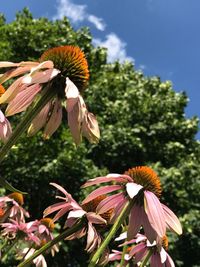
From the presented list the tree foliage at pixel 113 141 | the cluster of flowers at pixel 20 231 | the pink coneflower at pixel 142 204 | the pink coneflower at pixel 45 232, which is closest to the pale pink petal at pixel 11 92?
the pink coneflower at pixel 142 204

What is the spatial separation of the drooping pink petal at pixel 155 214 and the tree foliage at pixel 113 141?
18.5 ft

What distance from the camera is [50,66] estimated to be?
3.70 feet

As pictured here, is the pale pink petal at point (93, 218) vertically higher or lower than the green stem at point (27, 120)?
lower

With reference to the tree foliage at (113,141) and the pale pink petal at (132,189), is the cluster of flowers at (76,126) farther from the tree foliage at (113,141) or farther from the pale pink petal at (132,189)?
the tree foliage at (113,141)

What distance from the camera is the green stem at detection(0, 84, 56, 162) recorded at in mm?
860

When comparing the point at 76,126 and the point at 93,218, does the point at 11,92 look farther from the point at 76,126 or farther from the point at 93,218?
the point at 93,218

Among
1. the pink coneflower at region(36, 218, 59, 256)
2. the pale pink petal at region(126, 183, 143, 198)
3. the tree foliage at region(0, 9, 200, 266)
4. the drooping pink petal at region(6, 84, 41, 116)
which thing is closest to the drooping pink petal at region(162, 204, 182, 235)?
the pale pink petal at region(126, 183, 143, 198)

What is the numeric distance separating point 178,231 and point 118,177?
274 millimetres

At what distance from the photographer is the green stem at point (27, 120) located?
0.86 metres

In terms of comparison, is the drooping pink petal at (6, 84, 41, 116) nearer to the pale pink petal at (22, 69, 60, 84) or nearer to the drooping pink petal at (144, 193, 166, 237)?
the pale pink petal at (22, 69, 60, 84)

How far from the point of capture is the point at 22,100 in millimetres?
1139

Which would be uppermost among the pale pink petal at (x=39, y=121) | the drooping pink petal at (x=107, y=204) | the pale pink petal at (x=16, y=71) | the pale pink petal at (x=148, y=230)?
the pale pink petal at (x=16, y=71)

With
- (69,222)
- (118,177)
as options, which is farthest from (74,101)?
(69,222)

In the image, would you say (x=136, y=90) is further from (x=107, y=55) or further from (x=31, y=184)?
(x=31, y=184)
